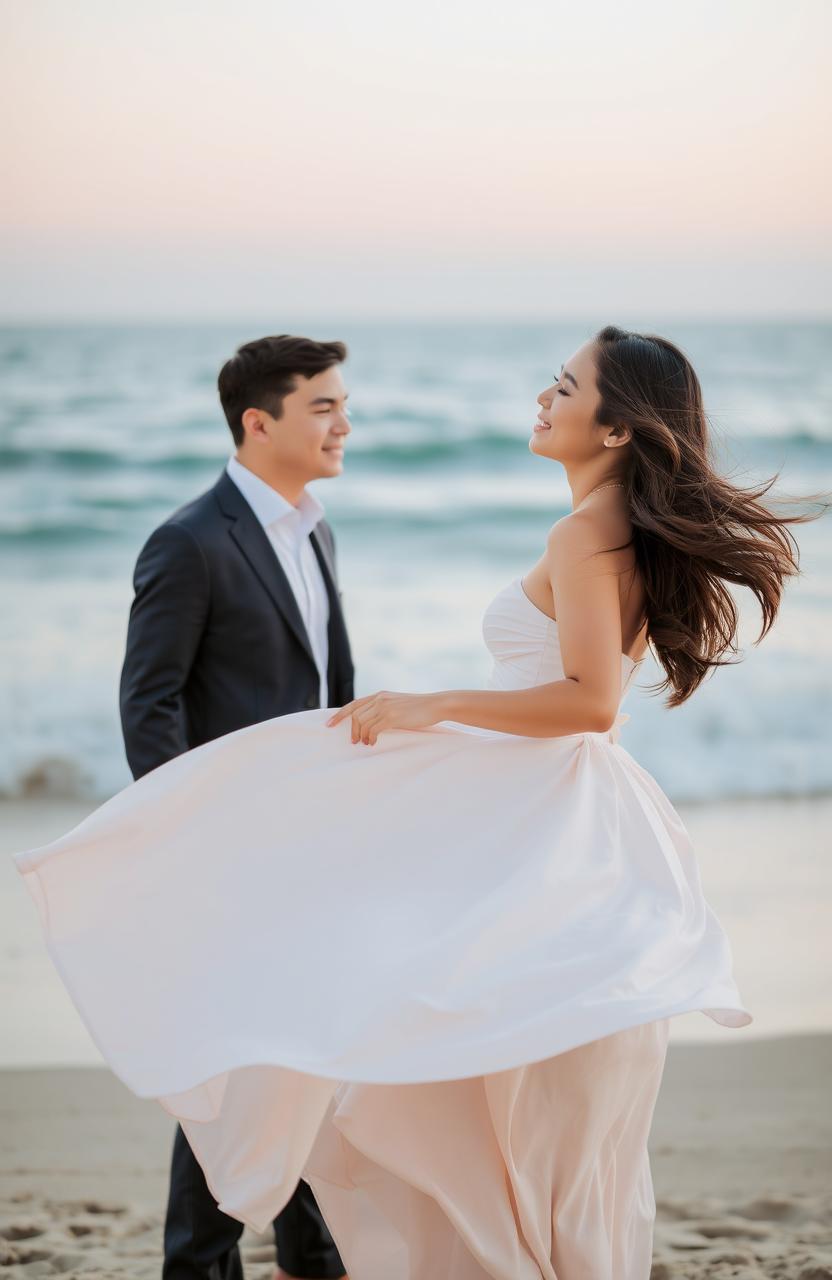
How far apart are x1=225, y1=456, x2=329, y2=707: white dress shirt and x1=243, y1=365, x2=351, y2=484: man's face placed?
0.08 m

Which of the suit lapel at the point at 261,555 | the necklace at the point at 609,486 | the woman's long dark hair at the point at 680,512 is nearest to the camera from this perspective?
the woman's long dark hair at the point at 680,512

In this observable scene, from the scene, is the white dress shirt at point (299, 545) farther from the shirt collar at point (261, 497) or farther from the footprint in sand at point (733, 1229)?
the footprint in sand at point (733, 1229)

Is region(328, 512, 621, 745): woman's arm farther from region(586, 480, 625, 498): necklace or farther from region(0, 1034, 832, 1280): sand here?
region(0, 1034, 832, 1280): sand

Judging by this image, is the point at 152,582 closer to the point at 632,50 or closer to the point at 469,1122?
the point at 469,1122

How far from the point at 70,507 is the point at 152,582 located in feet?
47.1

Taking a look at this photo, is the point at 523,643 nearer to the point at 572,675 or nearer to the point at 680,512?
the point at 572,675

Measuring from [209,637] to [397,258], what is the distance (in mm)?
20431

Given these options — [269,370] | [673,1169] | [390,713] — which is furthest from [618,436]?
[673,1169]

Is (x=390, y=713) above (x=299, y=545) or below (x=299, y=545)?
below

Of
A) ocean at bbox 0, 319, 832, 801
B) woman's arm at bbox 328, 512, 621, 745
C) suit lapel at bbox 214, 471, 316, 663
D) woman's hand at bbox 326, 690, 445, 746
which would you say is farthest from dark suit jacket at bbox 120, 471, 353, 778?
ocean at bbox 0, 319, 832, 801

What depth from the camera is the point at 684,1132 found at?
456 centimetres

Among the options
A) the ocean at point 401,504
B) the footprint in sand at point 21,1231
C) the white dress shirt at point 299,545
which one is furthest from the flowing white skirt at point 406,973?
the footprint in sand at point 21,1231

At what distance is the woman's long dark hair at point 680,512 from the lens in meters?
2.76

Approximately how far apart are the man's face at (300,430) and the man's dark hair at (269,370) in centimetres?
2
